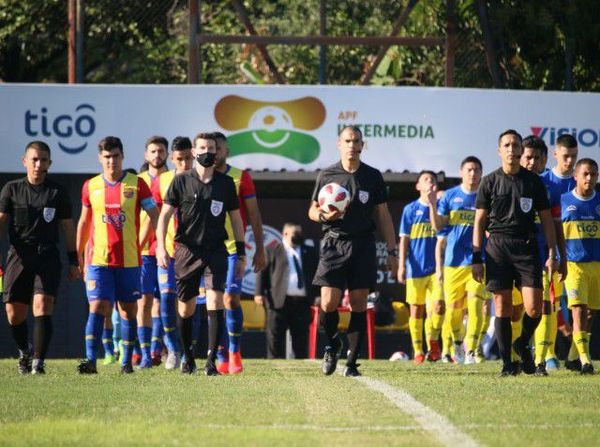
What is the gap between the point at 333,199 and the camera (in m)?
12.4

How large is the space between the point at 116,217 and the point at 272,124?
20.6 feet

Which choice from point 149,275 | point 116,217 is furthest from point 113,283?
point 149,275

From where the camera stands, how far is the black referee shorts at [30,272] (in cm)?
1338

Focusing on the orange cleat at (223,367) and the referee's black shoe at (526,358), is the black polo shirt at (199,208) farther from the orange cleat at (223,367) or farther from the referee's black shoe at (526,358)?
the referee's black shoe at (526,358)

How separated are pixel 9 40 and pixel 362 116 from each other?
1315 cm

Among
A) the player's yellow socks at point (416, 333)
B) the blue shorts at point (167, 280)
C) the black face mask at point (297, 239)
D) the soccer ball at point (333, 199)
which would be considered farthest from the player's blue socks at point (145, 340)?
the black face mask at point (297, 239)

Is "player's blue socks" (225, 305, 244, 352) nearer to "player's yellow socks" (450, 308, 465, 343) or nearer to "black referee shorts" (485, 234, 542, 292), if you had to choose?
"black referee shorts" (485, 234, 542, 292)

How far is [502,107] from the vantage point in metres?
19.6

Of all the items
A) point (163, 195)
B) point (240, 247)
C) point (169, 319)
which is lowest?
point (169, 319)

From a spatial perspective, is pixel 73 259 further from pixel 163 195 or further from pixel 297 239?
pixel 297 239

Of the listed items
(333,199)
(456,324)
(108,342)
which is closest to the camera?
(333,199)

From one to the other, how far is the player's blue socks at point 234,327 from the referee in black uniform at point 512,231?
236 cm

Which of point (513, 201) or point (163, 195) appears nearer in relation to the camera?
point (513, 201)

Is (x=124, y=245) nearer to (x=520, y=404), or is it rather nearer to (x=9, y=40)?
(x=520, y=404)
